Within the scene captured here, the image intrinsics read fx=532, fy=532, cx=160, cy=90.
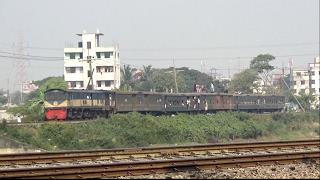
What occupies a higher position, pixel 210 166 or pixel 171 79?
pixel 171 79

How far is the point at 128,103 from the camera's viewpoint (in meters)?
43.0

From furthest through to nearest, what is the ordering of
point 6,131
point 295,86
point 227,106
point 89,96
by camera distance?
point 295,86, point 227,106, point 89,96, point 6,131

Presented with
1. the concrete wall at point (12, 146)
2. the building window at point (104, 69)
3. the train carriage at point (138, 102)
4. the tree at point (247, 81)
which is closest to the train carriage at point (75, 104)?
the train carriage at point (138, 102)

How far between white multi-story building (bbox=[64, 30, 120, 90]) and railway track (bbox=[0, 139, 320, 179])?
68.1 metres

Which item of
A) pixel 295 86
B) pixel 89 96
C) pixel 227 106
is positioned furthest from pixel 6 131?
pixel 295 86

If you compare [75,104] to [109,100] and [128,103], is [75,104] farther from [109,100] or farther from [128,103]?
[128,103]

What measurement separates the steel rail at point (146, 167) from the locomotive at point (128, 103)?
80.4ft

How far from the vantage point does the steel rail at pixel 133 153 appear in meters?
17.0

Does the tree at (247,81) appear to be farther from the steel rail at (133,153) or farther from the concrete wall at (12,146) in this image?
the steel rail at (133,153)

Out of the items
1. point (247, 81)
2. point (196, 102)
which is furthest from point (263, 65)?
point (196, 102)

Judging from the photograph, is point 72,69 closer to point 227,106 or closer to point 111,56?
point 111,56

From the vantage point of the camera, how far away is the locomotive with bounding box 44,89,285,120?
39062 millimetres

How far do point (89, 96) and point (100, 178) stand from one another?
28806 mm

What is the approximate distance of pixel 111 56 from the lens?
89.8 metres
